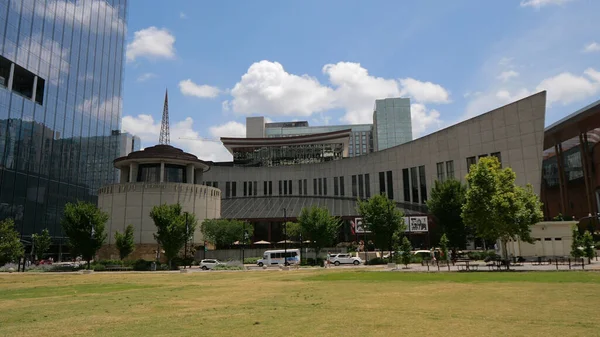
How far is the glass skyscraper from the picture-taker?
71750mm

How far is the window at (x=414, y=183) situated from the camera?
8125 centimetres

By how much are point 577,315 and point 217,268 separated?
43.7m

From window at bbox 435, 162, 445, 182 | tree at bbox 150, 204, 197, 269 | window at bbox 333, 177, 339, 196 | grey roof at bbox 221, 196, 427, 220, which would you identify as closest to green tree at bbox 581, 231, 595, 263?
grey roof at bbox 221, 196, 427, 220

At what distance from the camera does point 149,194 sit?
67875mm

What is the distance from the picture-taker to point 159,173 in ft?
234

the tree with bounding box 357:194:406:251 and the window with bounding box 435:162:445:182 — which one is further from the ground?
the window with bounding box 435:162:445:182

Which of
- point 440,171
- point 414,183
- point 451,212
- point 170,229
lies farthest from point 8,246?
point 440,171

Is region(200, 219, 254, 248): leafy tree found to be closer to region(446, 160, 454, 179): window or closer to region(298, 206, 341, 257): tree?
region(298, 206, 341, 257): tree

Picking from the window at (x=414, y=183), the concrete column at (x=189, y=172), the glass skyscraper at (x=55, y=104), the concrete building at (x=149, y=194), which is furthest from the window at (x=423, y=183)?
the glass skyscraper at (x=55, y=104)

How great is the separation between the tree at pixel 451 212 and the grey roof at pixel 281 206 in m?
13.6

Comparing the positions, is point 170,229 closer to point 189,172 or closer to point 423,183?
point 189,172

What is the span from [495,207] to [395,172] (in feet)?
152

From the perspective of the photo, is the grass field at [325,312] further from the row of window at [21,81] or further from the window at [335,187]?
the window at [335,187]

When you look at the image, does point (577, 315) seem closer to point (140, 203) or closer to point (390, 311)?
point (390, 311)
